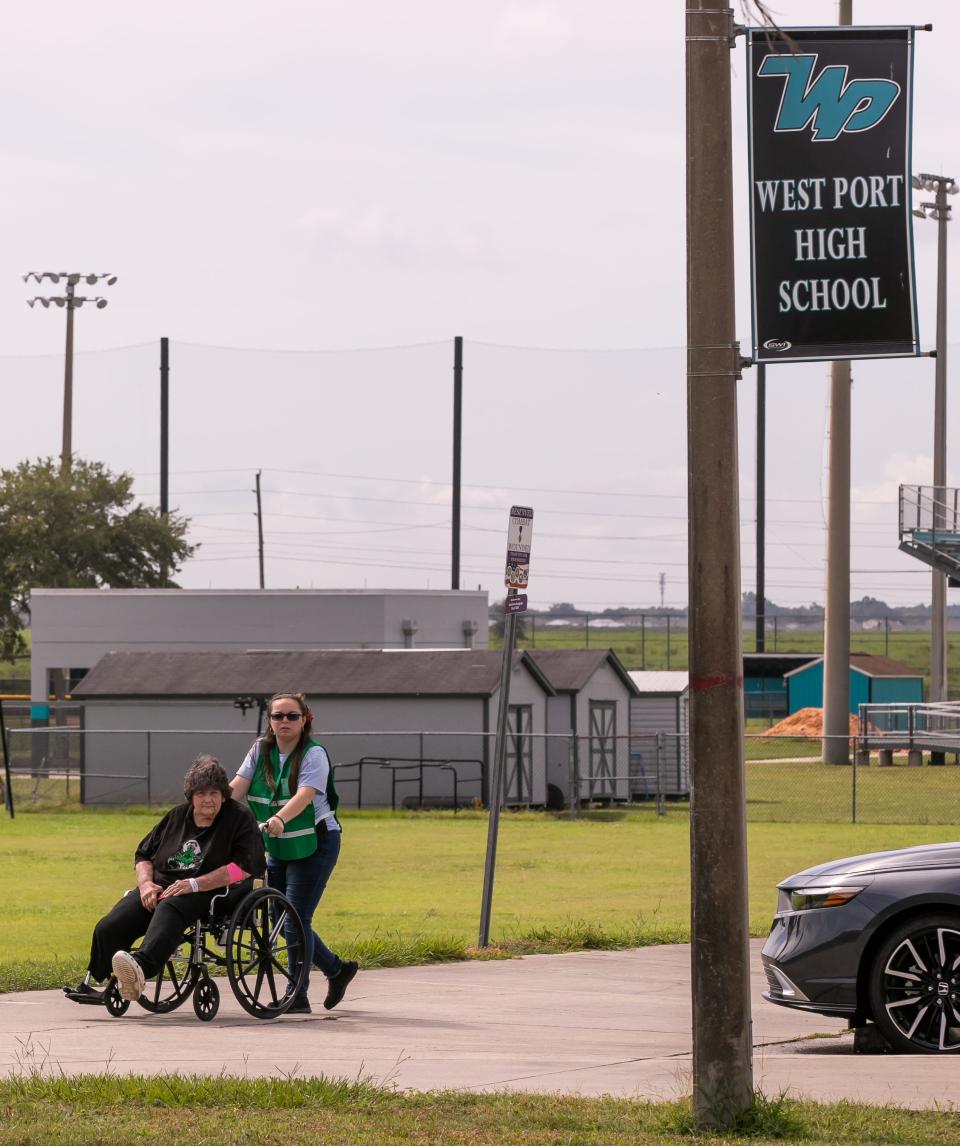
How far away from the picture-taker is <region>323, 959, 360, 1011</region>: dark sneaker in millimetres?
11391

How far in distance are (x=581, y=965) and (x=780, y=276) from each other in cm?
755

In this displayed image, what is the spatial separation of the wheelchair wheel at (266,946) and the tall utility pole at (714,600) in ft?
12.5

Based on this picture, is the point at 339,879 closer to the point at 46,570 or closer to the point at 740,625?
the point at 740,625

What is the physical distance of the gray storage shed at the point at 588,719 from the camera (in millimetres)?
41375

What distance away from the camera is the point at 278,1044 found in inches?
A: 393

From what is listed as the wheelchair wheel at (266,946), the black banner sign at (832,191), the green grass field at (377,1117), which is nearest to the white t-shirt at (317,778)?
the wheelchair wheel at (266,946)

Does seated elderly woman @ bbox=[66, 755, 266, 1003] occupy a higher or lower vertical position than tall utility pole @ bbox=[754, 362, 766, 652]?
lower

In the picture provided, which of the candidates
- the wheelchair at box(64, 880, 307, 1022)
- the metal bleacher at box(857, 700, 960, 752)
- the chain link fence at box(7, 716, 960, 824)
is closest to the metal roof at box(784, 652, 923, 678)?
the metal bleacher at box(857, 700, 960, 752)

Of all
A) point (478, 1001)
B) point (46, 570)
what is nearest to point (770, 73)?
point (478, 1001)

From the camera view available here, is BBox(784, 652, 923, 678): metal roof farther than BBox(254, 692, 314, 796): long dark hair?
Yes

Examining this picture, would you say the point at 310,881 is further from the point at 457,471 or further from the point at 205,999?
the point at 457,471

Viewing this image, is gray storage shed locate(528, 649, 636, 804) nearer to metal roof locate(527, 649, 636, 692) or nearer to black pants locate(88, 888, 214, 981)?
metal roof locate(527, 649, 636, 692)

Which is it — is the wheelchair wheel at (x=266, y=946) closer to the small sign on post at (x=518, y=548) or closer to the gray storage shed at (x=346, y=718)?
the small sign on post at (x=518, y=548)

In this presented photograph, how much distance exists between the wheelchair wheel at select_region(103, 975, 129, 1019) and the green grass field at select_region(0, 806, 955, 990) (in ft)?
5.39
